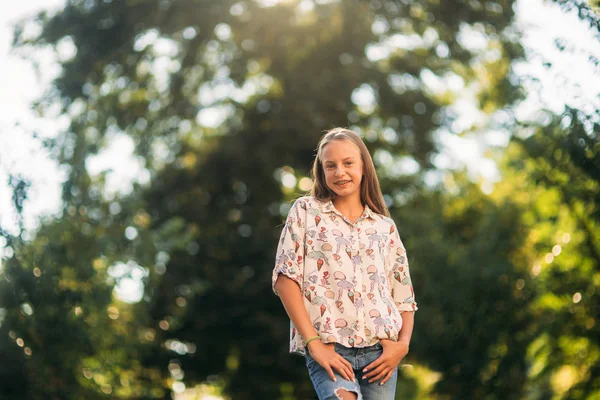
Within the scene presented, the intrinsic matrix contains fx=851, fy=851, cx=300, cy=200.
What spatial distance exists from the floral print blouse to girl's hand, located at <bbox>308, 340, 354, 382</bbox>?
0.05 m

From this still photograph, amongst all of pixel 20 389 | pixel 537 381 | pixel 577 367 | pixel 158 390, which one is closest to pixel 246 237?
pixel 158 390

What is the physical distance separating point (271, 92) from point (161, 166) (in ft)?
8.38

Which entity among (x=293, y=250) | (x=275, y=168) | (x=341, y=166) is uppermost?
(x=341, y=166)

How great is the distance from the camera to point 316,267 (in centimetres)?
325

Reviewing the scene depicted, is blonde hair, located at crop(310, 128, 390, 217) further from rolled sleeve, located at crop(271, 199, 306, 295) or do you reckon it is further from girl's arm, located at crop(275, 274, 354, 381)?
girl's arm, located at crop(275, 274, 354, 381)

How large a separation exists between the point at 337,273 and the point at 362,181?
1.56 feet

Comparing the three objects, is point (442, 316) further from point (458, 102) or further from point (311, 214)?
point (311, 214)

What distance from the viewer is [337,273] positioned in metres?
3.24

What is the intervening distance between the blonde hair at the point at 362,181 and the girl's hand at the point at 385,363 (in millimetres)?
573

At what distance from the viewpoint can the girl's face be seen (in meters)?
3.37

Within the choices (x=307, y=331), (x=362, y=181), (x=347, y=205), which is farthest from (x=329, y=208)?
(x=307, y=331)

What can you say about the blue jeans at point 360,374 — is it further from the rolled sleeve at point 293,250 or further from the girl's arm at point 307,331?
the rolled sleeve at point 293,250

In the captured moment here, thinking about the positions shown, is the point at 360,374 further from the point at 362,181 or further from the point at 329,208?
the point at 362,181

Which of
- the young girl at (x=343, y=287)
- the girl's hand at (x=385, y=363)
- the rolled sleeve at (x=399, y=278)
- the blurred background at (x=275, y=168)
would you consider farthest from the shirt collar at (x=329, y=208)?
the blurred background at (x=275, y=168)
